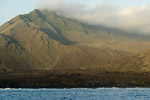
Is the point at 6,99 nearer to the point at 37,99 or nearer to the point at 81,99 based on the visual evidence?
the point at 37,99

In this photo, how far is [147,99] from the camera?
11881 cm

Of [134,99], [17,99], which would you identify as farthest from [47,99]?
[134,99]

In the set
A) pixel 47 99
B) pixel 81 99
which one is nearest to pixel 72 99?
pixel 81 99

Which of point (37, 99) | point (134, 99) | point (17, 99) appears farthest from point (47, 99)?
point (134, 99)

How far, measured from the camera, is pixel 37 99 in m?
125

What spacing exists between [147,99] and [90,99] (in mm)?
23545

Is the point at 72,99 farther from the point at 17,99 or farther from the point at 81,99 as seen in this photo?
the point at 17,99

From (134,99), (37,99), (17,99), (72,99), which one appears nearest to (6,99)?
(17,99)

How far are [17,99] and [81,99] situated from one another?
28.3 metres

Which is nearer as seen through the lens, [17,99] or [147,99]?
[147,99]

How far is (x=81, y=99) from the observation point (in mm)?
122750

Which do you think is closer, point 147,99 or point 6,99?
point 147,99

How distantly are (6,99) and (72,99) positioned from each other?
29.7m

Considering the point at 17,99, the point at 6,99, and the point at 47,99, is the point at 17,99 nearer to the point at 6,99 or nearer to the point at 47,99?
the point at 6,99
